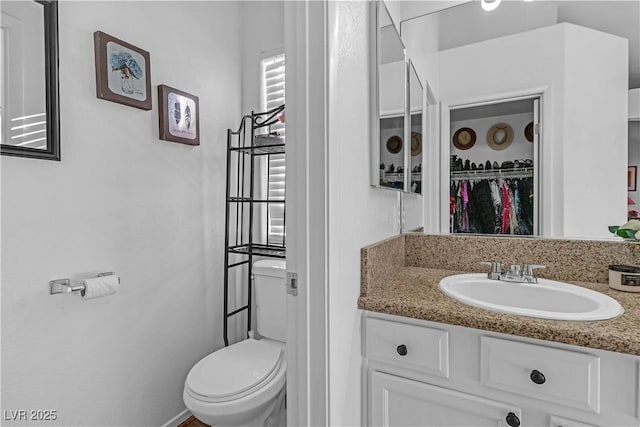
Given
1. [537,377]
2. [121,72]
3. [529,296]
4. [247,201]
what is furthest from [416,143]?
[121,72]

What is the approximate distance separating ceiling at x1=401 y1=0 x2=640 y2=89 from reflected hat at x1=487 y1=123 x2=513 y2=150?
0.36 meters

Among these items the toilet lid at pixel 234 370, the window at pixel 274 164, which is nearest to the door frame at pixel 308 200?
the toilet lid at pixel 234 370

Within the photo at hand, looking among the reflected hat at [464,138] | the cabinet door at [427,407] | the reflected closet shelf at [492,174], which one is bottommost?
the cabinet door at [427,407]

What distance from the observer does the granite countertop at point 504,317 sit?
30.1 inches

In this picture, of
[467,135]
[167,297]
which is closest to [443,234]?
[467,135]

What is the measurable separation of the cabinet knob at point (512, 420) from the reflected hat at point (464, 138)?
940 millimetres

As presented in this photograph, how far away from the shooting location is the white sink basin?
0.94 meters

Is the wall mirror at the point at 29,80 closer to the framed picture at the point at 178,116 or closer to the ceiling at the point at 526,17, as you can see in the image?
the framed picture at the point at 178,116

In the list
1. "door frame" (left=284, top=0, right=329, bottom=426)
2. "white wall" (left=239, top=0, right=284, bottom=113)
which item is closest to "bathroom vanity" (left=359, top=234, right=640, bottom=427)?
"door frame" (left=284, top=0, right=329, bottom=426)

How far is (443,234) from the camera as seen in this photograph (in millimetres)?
1434

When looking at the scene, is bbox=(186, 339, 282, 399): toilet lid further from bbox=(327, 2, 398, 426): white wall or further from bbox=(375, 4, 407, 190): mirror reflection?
bbox=(375, 4, 407, 190): mirror reflection

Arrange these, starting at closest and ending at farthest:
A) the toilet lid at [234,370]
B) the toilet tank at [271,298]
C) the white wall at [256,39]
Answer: the toilet lid at [234,370] < the toilet tank at [271,298] < the white wall at [256,39]

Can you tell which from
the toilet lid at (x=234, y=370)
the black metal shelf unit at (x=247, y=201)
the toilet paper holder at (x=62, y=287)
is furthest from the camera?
the black metal shelf unit at (x=247, y=201)

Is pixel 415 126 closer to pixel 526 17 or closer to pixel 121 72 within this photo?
pixel 526 17
